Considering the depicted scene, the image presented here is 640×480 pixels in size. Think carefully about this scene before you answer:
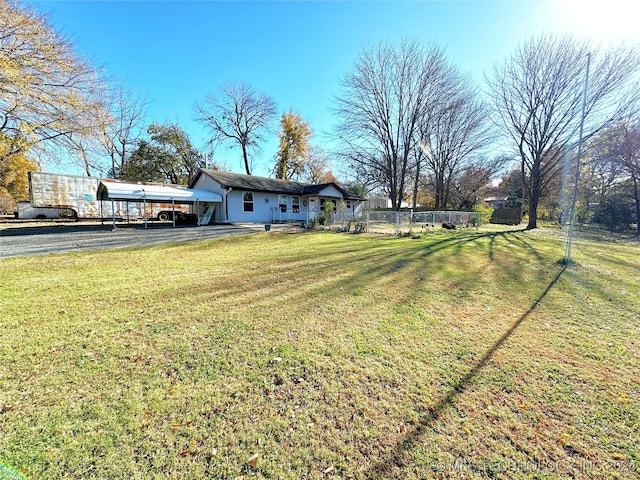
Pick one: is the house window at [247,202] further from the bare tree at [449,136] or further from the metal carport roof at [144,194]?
the bare tree at [449,136]

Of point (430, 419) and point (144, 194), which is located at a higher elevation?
point (144, 194)

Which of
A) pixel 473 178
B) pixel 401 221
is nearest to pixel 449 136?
pixel 473 178

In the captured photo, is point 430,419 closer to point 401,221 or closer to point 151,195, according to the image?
point 401,221

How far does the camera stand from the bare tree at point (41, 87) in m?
10.1

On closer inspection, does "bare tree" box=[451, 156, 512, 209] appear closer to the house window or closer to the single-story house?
the single-story house

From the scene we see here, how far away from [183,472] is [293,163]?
35.2 m

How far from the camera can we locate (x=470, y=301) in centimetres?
477

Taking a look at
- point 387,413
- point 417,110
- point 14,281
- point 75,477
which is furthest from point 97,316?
point 417,110

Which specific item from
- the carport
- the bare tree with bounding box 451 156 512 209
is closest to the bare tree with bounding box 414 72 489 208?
the bare tree with bounding box 451 156 512 209

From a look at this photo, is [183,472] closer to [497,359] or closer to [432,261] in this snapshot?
[497,359]

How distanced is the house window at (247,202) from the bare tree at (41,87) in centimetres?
924

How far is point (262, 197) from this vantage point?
2153 cm

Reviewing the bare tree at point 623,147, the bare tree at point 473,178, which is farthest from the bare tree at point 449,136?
the bare tree at point 623,147

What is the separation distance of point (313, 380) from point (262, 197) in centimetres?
2012
